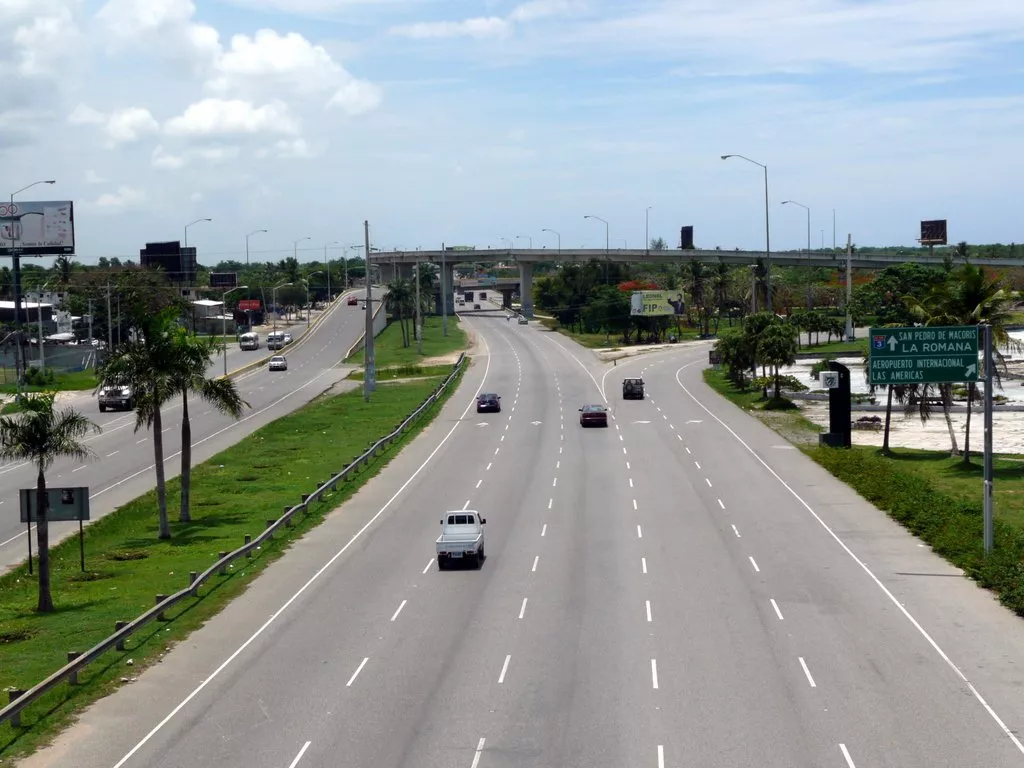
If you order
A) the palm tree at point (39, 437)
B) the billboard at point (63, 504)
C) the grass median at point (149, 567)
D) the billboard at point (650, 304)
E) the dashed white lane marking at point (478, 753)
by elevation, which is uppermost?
the billboard at point (650, 304)

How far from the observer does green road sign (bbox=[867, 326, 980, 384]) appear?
141ft

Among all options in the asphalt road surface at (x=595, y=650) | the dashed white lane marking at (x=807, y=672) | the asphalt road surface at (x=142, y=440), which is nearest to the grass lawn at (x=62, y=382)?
the asphalt road surface at (x=142, y=440)

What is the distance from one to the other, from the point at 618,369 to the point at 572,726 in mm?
88975

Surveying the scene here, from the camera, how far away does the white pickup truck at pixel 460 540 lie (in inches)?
→ 1411

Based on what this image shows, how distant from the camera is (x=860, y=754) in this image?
65.8ft

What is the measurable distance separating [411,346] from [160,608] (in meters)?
110

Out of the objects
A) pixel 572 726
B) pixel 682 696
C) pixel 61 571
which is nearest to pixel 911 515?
pixel 682 696

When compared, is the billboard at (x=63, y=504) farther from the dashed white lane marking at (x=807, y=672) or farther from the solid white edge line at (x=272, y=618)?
the dashed white lane marking at (x=807, y=672)

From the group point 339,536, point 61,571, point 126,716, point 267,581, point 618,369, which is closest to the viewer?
point 126,716

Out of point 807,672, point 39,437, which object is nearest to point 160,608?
point 39,437

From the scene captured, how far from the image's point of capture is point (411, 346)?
139875 mm

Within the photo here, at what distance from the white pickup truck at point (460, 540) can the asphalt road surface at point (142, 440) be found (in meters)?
13.0

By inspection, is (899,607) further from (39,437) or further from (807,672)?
(39,437)

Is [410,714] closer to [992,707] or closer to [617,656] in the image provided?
[617,656]
